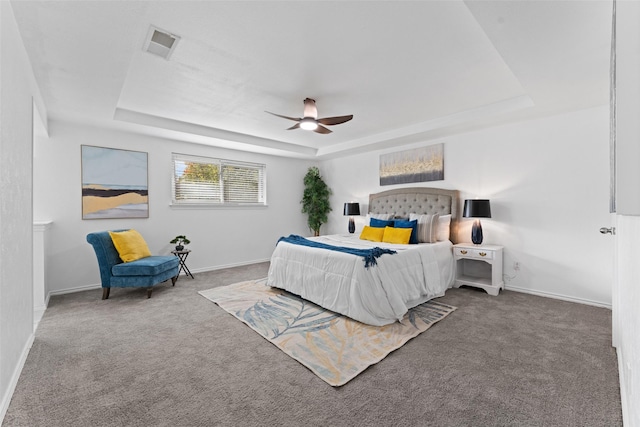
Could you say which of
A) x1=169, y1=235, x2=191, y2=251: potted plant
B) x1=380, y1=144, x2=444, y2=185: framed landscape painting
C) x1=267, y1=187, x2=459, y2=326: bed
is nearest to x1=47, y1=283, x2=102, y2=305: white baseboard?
x1=169, y1=235, x2=191, y2=251: potted plant

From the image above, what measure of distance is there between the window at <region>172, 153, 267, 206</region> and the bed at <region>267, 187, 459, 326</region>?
2265 millimetres

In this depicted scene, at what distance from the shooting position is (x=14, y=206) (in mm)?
1977

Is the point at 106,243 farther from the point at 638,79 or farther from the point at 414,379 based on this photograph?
the point at 638,79

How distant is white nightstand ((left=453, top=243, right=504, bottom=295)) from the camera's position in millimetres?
3873

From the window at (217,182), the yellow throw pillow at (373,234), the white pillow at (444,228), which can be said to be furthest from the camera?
the window at (217,182)

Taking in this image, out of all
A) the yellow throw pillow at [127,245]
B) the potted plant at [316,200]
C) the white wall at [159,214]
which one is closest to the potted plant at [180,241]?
the white wall at [159,214]

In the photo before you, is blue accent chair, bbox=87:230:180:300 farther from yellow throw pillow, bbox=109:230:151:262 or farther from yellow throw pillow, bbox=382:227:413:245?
yellow throw pillow, bbox=382:227:413:245

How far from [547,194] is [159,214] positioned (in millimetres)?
5790

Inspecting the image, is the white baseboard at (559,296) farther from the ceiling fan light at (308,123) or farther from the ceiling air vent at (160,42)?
the ceiling air vent at (160,42)

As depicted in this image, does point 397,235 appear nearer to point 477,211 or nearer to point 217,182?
point 477,211

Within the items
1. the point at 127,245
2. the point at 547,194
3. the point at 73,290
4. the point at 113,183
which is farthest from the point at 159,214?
the point at 547,194

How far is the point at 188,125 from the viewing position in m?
4.53

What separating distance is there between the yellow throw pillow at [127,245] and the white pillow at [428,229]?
13.4 feet

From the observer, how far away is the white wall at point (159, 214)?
399 cm
